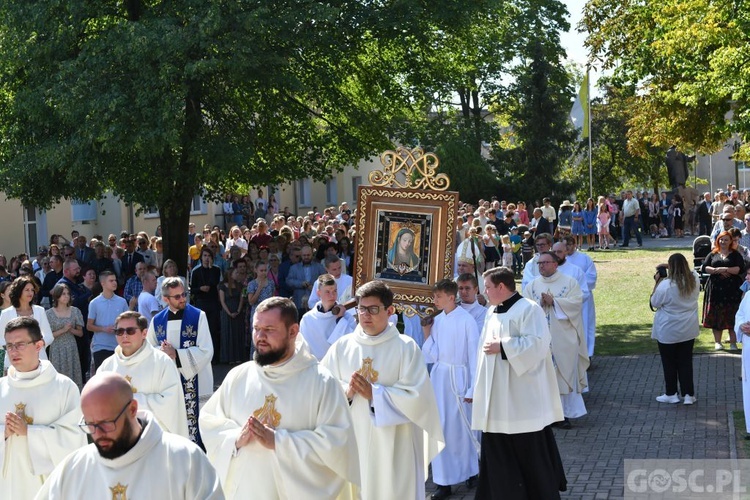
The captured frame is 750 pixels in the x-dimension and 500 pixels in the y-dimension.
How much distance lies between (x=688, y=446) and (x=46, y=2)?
12.2m

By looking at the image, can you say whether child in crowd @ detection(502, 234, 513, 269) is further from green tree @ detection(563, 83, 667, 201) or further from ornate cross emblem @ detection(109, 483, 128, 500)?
green tree @ detection(563, 83, 667, 201)

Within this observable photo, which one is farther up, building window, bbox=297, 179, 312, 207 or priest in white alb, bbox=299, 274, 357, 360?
building window, bbox=297, 179, 312, 207

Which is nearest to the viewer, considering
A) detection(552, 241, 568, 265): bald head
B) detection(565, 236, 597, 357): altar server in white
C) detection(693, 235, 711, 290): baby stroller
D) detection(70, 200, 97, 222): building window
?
detection(552, 241, 568, 265): bald head

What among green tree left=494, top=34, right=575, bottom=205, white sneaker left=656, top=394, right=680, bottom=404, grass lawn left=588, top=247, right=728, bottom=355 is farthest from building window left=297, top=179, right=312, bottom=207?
white sneaker left=656, top=394, right=680, bottom=404

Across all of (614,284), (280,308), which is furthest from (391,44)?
(280,308)

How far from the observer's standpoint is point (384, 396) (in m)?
7.69

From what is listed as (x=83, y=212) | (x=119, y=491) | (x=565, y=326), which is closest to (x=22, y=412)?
(x=119, y=491)

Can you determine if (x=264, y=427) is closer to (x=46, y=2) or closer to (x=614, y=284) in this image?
(x=46, y=2)

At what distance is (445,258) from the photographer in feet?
36.3

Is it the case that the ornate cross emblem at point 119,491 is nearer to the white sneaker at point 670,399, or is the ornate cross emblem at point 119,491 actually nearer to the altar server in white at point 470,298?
the altar server in white at point 470,298

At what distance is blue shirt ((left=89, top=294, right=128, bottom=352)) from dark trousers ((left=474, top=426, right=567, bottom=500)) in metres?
5.86

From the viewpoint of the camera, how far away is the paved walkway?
10.1m

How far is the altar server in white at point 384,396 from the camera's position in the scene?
7688mm

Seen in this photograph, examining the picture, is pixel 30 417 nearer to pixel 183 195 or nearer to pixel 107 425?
pixel 107 425
